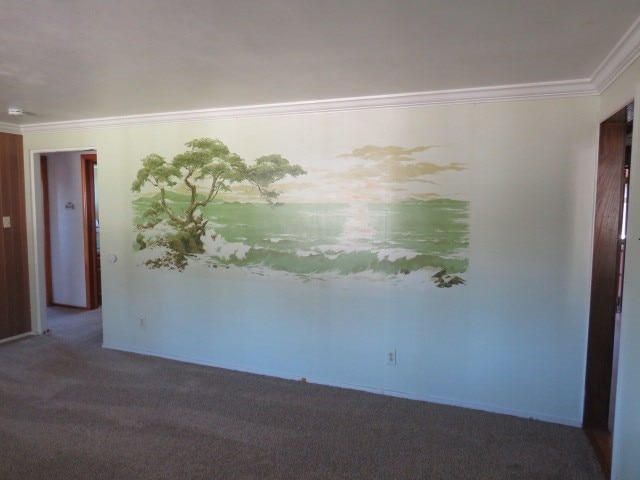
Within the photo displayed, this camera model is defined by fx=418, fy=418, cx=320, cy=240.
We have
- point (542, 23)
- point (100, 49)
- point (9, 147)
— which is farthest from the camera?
point (9, 147)

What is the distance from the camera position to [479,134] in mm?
2908

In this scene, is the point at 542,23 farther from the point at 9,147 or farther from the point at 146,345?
the point at 9,147

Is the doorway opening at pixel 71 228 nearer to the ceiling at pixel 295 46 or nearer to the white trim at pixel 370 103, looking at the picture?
the white trim at pixel 370 103

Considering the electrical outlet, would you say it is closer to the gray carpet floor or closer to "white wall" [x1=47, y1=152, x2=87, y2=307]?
the gray carpet floor

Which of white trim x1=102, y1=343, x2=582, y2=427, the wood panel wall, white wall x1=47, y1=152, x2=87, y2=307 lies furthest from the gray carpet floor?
white wall x1=47, y1=152, x2=87, y2=307

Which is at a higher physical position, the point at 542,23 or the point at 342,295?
the point at 542,23

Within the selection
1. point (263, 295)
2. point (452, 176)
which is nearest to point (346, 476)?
point (263, 295)

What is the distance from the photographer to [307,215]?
3.39m

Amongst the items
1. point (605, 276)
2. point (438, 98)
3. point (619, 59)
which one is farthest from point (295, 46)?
point (605, 276)

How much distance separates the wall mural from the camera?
10.0 ft

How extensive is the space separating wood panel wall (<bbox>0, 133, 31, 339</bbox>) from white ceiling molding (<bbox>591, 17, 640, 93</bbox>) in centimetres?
518

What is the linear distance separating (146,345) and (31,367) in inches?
37.6

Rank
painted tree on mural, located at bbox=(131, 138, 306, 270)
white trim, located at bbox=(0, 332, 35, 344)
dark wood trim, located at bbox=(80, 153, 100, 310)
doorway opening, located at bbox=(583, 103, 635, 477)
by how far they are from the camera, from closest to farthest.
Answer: doorway opening, located at bbox=(583, 103, 635, 477)
painted tree on mural, located at bbox=(131, 138, 306, 270)
white trim, located at bbox=(0, 332, 35, 344)
dark wood trim, located at bbox=(80, 153, 100, 310)

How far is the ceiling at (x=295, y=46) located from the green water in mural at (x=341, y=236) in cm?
87
